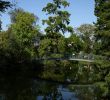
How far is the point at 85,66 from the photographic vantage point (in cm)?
8631

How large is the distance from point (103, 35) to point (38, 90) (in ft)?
54.9

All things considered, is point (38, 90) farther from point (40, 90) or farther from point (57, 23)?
point (57, 23)

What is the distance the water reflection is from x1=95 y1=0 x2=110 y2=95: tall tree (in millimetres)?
5672

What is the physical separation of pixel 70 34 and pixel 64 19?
153 inches

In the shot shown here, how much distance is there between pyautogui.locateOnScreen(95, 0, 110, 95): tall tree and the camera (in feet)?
115

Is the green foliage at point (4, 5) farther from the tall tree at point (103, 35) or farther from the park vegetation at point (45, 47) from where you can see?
the park vegetation at point (45, 47)

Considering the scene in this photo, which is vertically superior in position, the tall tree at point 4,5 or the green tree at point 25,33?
the green tree at point 25,33

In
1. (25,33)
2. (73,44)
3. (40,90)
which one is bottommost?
(40,90)

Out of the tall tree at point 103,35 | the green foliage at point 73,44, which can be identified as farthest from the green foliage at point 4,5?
the green foliage at point 73,44

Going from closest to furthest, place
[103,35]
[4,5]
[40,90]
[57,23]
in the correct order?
[4,5] < [103,35] < [40,90] < [57,23]

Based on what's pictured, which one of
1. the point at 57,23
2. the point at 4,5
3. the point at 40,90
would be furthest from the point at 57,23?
the point at 4,5

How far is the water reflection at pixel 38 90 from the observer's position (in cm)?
4261

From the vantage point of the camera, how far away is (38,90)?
48344mm

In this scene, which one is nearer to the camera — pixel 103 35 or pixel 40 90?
pixel 103 35
